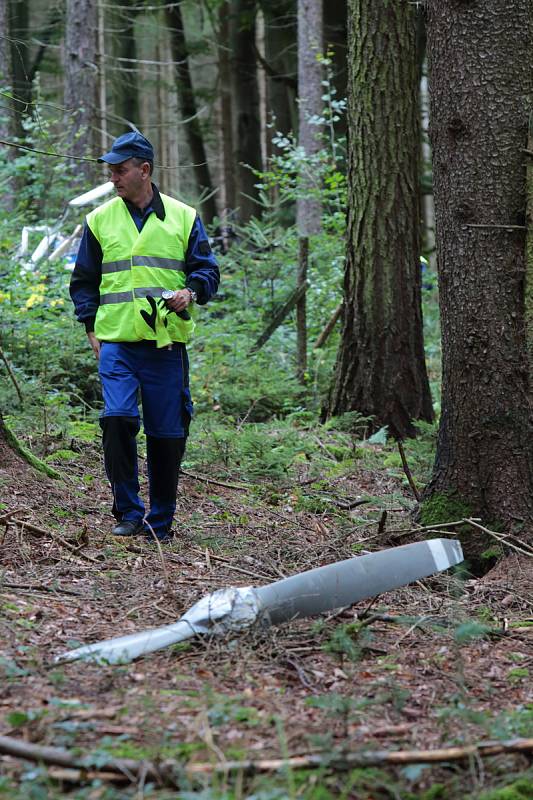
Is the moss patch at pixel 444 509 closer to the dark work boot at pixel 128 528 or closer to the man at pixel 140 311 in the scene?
the man at pixel 140 311

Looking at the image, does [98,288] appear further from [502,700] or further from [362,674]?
[502,700]

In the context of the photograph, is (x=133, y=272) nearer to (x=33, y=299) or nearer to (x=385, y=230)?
(x=385, y=230)

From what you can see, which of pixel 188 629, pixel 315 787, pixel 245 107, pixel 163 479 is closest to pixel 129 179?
pixel 163 479

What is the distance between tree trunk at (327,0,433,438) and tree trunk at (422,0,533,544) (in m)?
3.82

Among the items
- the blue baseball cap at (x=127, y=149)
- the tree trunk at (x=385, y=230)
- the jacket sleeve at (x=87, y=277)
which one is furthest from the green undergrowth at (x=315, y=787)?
the tree trunk at (x=385, y=230)

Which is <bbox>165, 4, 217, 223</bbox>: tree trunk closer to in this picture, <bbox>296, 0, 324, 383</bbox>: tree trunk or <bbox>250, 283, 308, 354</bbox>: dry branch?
<bbox>296, 0, 324, 383</bbox>: tree trunk

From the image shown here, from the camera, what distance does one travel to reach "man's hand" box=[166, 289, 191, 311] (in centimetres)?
548

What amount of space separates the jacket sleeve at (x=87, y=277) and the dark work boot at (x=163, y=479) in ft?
2.88

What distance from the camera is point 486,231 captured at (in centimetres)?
500

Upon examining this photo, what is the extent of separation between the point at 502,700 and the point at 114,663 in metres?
1.43

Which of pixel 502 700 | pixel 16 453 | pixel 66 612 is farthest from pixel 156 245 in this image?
pixel 502 700

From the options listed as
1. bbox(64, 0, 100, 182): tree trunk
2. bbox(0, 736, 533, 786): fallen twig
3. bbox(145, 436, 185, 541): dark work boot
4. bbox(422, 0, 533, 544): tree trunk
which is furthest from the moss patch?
bbox(64, 0, 100, 182): tree trunk

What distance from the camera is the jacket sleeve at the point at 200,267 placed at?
18.6 ft

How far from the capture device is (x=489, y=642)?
13.3ft
